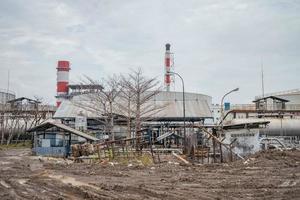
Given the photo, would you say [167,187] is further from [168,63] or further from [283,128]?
[168,63]

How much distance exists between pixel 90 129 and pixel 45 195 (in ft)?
136

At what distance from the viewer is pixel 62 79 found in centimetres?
6962

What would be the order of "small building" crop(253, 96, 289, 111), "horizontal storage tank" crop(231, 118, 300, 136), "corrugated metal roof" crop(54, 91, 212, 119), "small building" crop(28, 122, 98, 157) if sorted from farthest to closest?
"small building" crop(253, 96, 289, 111), "corrugated metal roof" crop(54, 91, 212, 119), "horizontal storage tank" crop(231, 118, 300, 136), "small building" crop(28, 122, 98, 157)

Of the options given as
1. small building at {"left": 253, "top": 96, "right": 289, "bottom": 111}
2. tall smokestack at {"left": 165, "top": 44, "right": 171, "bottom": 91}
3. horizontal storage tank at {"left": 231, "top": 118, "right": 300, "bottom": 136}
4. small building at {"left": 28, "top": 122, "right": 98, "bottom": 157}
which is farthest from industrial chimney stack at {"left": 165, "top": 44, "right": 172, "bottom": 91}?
small building at {"left": 28, "top": 122, "right": 98, "bottom": 157}

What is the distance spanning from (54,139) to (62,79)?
3823cm

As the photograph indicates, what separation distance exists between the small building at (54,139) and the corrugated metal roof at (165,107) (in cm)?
1629

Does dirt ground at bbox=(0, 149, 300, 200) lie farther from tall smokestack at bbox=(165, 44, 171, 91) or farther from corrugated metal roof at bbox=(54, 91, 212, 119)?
tall smokestack at bbox=(165, 44, 171, 91)

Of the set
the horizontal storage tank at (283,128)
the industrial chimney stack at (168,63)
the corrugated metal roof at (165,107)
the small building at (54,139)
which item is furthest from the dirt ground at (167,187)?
the industrial chimney stack at (168,63)

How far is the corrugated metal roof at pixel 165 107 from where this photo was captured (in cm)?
5191

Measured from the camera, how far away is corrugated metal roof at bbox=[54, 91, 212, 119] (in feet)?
170

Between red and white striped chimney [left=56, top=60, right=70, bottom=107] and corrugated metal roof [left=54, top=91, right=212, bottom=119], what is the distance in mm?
12597

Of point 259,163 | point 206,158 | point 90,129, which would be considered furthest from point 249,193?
point 90,129

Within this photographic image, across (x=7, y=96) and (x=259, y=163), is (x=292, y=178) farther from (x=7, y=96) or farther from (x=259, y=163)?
(x=7, y=96)

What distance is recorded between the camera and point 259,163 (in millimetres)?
20969
